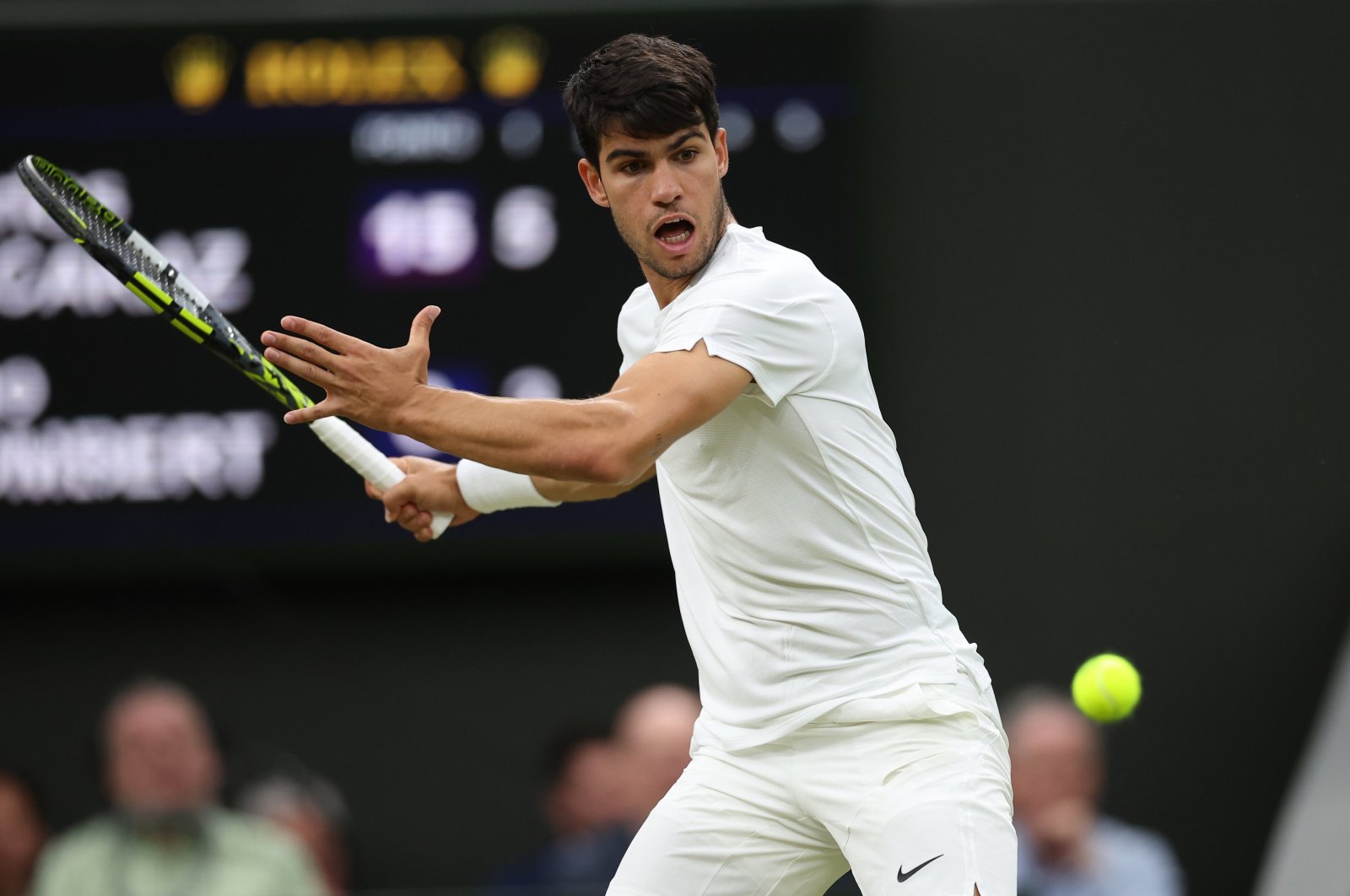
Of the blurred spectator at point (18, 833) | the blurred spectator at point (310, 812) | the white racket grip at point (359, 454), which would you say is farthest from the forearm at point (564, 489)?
the blurred spectator at point (18, 833)

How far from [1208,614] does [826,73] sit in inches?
92.2

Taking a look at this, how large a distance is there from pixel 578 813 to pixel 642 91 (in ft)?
12.0

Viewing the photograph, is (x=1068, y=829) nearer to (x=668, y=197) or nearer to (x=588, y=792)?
(x=588, y=792)

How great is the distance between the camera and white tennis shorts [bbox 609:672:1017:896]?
3174mm

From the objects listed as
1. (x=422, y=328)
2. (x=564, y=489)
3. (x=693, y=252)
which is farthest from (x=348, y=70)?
(x=422, y=328)

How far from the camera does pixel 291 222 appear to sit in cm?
633

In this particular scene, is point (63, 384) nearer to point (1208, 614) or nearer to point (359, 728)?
point (359, 728)

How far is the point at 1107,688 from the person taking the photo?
488cm

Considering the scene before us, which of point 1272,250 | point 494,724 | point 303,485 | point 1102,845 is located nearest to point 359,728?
point 494,724

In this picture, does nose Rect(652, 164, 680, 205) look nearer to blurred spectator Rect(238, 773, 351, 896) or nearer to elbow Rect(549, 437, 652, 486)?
elbow Rect(549, 437, 652, 486)

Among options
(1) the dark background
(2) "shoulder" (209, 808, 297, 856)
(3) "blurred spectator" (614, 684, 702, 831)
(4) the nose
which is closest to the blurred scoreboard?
(1) the dark background

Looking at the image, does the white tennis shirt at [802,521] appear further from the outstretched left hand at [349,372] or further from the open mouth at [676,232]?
the outstretched left hand at [349,372]

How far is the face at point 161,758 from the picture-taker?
249 inches

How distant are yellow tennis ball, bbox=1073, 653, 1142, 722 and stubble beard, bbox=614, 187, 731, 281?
2.03 metres
